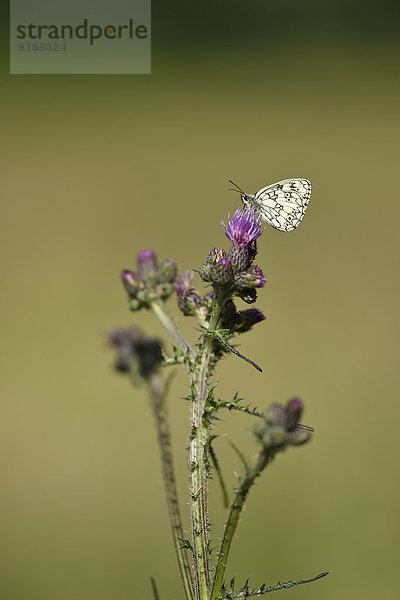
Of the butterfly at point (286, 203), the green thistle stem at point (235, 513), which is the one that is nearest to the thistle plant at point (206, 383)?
the green thistle stem at point (235, 513)

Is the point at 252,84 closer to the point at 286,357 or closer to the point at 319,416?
the point at 286,357

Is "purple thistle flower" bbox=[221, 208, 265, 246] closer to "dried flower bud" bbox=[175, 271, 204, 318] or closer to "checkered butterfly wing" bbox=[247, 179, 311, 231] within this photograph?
"dried flower bud" bbox=[175, 271, 204, 318]

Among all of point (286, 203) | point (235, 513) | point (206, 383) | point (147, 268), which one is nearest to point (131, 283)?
point (147, 268)

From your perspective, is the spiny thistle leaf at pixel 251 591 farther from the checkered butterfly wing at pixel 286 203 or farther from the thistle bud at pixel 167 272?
the checkered butterfly wing at pixel 286 203

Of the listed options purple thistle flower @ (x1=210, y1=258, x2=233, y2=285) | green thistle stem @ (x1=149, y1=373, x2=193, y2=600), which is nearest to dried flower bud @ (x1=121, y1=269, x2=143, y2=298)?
green thistle stem @ (x1=149, y1=373, x2=193, y2=600)

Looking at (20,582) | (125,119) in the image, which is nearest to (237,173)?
(125,119)
